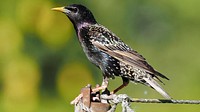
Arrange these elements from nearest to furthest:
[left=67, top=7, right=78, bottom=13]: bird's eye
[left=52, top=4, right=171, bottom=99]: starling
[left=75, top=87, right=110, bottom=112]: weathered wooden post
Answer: [left=75, top=87, right=110, bottom=112]: weathered wooden post < [left=52, top=4, right=171, bottom=99]: starling < [left=67, top=7, right=78, bottom=13]: bird's eye

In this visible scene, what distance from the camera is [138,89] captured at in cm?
1245

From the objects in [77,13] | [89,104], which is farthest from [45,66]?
[89,104]

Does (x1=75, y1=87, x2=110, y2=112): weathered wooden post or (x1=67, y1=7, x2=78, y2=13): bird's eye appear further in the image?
(x1=67, y1=7, x2=78, y2=13): bird's eye

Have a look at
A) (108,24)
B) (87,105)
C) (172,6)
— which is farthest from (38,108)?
(87,105)

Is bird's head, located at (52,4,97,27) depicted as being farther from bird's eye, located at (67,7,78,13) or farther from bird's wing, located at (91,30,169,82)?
bird's wing, located at (91,30,169,82)

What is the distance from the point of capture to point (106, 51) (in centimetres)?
679

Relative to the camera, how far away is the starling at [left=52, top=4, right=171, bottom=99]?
6.64 meters

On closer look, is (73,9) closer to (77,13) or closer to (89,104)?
(77,13)

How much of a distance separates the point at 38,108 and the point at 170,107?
1464mm

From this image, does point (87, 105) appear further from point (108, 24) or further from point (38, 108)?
point (108, 24)

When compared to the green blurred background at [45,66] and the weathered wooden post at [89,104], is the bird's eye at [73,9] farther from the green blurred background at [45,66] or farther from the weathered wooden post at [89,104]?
the green blurred background at [45,66]

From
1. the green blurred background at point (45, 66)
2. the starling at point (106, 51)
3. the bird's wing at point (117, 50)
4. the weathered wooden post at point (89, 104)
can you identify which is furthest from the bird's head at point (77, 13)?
the green blurred background at point (45, 66)

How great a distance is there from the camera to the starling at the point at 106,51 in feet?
21.8

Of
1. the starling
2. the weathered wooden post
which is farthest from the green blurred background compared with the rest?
the weathered wooden post
